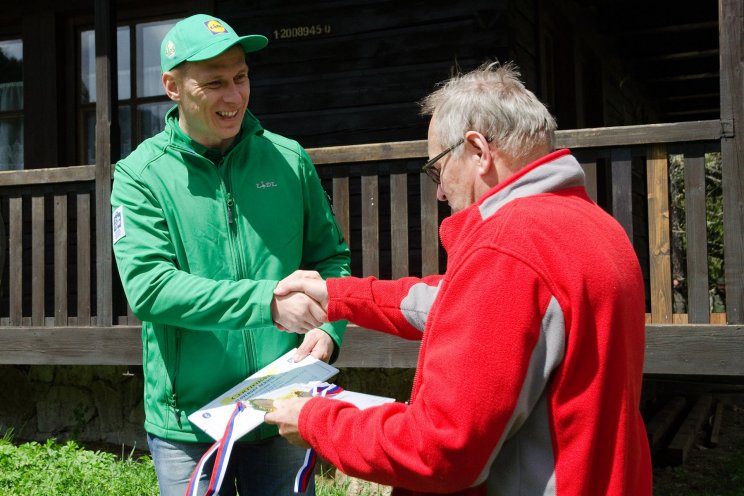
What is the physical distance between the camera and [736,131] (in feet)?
14.3

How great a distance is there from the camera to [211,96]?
7.27ft

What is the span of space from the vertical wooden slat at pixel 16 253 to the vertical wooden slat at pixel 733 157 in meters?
4.34

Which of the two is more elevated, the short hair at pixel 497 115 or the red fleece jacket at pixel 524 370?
the short hair at pixel 497 115

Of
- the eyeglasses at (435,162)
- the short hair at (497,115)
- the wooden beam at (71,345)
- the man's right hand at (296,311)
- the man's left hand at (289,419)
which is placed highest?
the short hair at (497,115)

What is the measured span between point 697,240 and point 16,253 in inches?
168

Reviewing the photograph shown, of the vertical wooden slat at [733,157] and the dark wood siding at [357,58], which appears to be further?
the dark wood siding at [357,58]

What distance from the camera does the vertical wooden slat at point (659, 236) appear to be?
14.7ft

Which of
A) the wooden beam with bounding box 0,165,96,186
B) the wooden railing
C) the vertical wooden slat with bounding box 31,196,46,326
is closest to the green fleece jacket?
the wooden railing

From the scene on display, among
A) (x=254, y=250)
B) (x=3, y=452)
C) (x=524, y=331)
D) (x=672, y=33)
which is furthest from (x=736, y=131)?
(x=672, y=33)

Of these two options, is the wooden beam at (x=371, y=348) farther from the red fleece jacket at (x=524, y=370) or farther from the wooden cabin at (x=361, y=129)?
the red fleece jacket at (x=524, y=370)

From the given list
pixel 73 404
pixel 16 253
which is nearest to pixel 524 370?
pixel 16 253

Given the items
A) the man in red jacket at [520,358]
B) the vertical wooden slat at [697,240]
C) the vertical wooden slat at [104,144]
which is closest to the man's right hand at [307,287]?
the man in red jacket at [520,358]

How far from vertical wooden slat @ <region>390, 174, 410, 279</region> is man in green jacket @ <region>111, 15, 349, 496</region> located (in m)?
2.75

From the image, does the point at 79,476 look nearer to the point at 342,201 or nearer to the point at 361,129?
the point at 342,201
